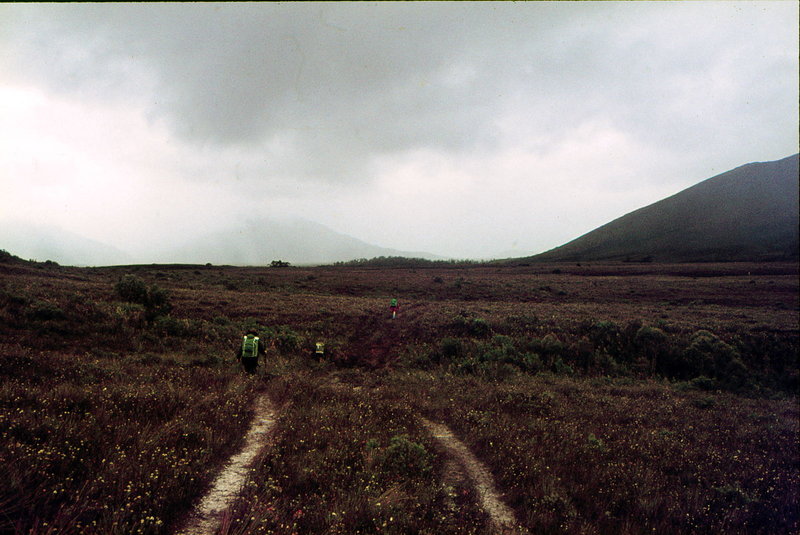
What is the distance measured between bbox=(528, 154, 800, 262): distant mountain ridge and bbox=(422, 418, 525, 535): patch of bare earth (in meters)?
96.9

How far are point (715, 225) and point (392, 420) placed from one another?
495 ft

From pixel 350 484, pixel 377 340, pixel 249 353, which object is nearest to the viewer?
pixel 350 484

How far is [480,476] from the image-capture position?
6062mm

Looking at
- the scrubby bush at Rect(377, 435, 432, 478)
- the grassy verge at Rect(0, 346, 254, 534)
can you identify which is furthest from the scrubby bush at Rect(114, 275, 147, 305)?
the scrubby bush at Rect(377, 435, 432, 478)

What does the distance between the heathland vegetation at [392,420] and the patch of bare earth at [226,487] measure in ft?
0.50

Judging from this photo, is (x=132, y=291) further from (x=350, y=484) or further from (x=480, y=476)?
(x=480, y=476)

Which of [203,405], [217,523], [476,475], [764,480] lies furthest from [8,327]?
[764,480]

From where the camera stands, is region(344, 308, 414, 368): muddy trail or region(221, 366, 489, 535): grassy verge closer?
region(221, 366, 489, 535): grassy verge

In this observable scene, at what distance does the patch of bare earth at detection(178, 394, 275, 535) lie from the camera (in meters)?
4.11

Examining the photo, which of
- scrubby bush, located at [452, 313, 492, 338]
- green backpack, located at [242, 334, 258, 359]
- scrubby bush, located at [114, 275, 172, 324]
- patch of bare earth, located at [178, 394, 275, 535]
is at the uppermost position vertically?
scrubby bush, located at [114, 275, 172, 324]

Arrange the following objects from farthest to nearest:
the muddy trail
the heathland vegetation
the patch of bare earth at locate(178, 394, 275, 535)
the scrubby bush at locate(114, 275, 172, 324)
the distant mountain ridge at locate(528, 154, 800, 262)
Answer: the distant mountain ridge at locate(528, 154, 800, 262), the scrubby bush at locate(114, 275, 172, 324), the muddy trail, the heathland vegetation, the patch of bare earth at locate(178, 394, 275, 535)

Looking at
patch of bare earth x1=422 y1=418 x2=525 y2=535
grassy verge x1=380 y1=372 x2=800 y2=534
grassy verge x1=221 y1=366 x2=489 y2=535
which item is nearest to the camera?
grassy verge x1=221 y1=366 x2=489 y2=535

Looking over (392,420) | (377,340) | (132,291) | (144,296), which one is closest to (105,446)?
(392,420)

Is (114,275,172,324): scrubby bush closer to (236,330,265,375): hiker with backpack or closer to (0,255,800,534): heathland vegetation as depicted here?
(0,255,800,534): heathland vegetation
